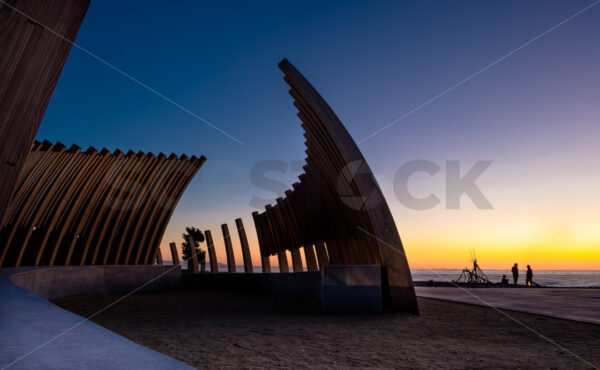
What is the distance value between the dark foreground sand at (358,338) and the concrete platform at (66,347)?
176 cm

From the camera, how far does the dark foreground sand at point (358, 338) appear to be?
480cm

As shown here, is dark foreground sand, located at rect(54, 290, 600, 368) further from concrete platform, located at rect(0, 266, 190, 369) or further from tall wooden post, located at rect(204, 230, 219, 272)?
tall wooden post, located at rect(204, 230, 219, 272)

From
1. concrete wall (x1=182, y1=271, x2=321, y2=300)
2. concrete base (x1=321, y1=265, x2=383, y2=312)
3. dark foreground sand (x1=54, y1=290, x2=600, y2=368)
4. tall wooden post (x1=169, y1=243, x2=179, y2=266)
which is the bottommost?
dark foreground sand (x1=54, y1=290, x2=600, y2=368)

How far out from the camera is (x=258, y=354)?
509 centimetres

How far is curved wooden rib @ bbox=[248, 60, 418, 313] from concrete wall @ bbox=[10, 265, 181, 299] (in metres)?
6.02

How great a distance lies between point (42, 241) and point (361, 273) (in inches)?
474

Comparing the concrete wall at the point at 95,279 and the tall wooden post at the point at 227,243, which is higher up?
the tall wooden post at the point at 227,243

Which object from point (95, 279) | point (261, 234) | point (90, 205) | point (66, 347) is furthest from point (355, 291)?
point (90, 205)

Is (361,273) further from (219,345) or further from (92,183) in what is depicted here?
(92,183)

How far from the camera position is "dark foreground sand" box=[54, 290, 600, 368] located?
15.7 feet

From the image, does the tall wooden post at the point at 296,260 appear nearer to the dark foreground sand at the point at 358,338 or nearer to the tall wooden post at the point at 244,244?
the tall wooden post at the point at 244,244

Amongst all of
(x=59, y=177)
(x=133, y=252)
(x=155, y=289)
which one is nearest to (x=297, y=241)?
(x=155, y=289)

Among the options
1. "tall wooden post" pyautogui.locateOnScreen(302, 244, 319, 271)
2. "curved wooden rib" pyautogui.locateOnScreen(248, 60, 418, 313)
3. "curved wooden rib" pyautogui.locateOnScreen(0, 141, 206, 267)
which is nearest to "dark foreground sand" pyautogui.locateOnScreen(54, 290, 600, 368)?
"curved wooden rib" pyautogui.locateOnScreen(248, 60, 418, 313)

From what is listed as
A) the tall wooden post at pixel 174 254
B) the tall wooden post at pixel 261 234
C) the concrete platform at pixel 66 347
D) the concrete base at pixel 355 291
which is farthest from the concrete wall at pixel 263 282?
the concrete platform at pixel 66 347
